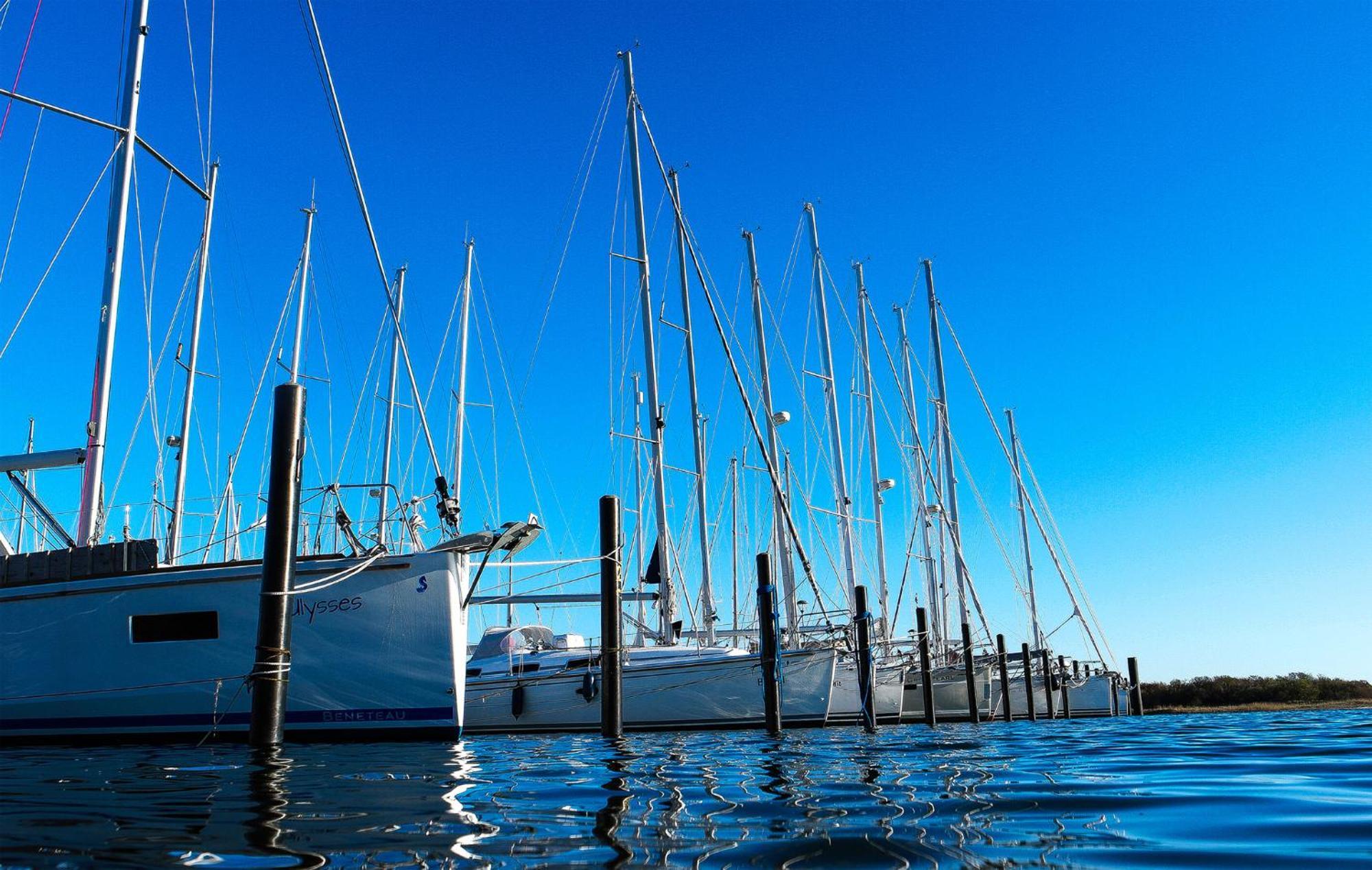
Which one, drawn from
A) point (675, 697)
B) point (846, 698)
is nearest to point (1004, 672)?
point (846, 698)

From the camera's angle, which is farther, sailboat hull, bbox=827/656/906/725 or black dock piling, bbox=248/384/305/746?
sailboat hull, bbox=827/656/906/725

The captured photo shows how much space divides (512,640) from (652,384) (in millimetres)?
7545

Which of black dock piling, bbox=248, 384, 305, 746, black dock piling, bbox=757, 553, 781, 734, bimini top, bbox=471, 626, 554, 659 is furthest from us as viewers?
bimini top, bbox=471, 626, 554, 659

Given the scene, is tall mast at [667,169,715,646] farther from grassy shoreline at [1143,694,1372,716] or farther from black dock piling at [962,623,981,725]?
grassy shoreline at [1143,694,1372,716]

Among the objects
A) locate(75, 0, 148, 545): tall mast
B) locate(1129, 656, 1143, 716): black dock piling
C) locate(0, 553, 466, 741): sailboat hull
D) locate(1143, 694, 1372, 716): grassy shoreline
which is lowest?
locate(1143, 694, 1372, 716): grassy shoreline

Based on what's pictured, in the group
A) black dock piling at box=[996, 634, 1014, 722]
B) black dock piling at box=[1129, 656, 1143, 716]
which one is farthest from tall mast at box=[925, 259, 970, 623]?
black dock piling at box=[1129, 656, 1143, 716]

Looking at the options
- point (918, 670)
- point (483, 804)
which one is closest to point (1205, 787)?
point (483, 804)

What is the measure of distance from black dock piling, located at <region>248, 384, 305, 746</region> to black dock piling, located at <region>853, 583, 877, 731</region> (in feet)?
33.4

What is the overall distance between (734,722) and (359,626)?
10.5m

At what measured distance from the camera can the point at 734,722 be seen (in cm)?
2216

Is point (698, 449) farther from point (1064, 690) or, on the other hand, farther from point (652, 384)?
point (1064, 690)

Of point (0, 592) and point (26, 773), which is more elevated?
point (0, 592)

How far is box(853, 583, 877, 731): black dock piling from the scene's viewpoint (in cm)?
1705

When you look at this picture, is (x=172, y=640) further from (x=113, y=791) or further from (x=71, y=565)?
(x=113, y=791)
